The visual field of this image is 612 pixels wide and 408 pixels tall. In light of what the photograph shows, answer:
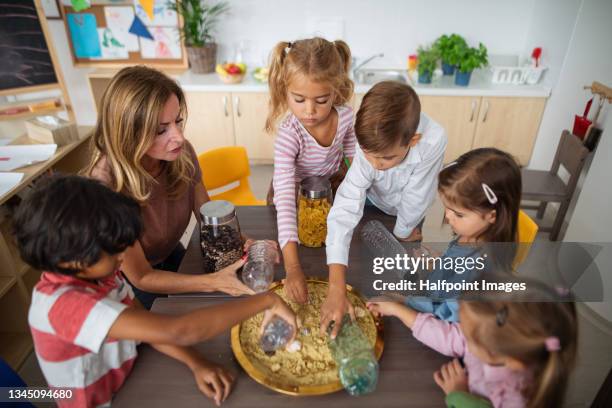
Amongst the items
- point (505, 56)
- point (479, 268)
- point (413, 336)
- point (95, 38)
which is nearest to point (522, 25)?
point (505, 56)

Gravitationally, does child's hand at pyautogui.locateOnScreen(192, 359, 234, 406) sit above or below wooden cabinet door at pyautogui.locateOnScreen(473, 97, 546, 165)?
above

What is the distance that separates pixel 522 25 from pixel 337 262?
124 inches

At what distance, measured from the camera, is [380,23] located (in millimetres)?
3225

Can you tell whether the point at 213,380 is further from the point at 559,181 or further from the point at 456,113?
the point at 456,113

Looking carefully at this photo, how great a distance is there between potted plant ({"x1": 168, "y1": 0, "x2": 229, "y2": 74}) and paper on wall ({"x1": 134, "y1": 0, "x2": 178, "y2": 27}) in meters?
0.06

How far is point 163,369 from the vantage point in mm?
825

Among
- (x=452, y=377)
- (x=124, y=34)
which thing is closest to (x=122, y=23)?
(x=124, y=34)

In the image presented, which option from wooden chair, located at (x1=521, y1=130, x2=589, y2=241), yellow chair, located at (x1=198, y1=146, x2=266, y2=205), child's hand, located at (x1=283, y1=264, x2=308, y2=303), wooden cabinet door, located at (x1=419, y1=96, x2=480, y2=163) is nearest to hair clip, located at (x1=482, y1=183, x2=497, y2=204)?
child's hand, located at (x1=283, y1=264, x2=308, y2=303)

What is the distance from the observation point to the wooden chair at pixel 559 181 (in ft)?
7.04

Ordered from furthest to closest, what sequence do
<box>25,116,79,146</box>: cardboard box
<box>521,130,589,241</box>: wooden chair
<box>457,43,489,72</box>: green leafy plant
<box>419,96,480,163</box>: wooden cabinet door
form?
<box>419,96,480,163</box>: wooden cabinet door, <box>457,43,489,72</box>: green leafy plant, <box>521,130,589,241</box>: wooden chair, <box>25,116,79,146</box>: cardboard box

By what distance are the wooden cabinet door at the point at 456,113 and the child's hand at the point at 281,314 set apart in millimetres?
2472

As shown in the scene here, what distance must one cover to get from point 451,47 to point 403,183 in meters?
2.19

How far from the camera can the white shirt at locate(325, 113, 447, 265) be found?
1169 mm

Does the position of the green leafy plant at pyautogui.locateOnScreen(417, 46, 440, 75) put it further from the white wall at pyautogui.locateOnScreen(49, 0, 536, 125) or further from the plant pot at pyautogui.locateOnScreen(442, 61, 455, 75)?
the white wall at pyautogui.locateOnScreen(49, 0, 536, 125)
